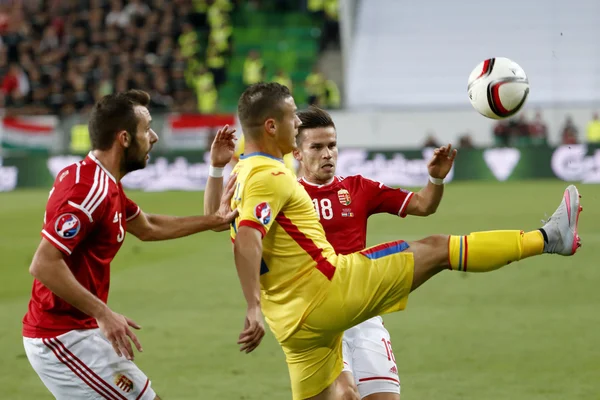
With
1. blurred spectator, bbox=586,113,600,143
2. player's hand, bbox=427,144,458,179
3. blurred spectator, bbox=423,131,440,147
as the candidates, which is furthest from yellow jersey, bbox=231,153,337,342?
blurred spectator, bbox=586,113,600,143

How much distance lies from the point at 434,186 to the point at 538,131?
66.6 ft

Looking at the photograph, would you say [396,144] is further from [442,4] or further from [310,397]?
[310,397]

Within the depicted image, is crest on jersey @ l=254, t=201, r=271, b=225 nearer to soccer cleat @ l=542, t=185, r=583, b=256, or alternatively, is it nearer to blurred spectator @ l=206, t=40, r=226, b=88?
soccer cleat @ l=542, t=185, r=583, b=256

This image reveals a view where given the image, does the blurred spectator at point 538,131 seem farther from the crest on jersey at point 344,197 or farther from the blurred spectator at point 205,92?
the crest on jersey at point 344,197

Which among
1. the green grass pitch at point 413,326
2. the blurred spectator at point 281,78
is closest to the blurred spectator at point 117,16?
the blurred spectator at point 281,78

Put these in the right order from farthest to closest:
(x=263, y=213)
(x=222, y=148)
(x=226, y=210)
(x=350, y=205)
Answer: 1. (x=350, y=205)
2. (x=222, y=148)
3. (x=226, y=210)
4. (x=263, y=213)

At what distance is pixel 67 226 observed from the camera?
4.41 meters

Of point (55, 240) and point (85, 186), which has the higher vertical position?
point (85, 186)

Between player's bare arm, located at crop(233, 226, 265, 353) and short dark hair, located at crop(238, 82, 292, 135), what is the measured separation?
682 millimetres

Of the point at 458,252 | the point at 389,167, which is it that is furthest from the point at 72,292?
the point at 389,167

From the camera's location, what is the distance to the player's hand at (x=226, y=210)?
208 inches

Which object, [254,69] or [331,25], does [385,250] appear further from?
[331,25]

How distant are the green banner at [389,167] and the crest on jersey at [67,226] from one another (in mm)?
17975

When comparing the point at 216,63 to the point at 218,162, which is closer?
the point at 218,162
